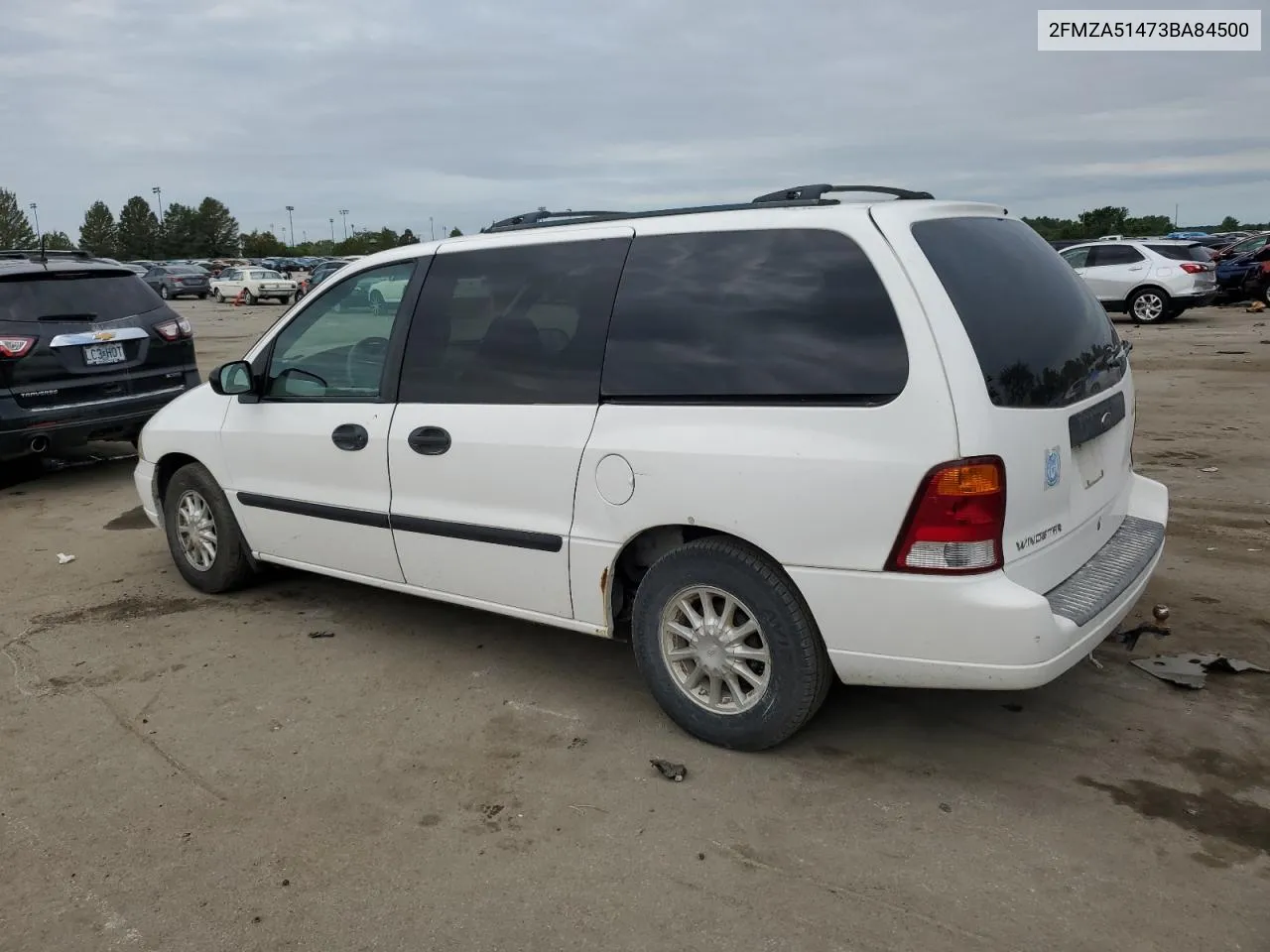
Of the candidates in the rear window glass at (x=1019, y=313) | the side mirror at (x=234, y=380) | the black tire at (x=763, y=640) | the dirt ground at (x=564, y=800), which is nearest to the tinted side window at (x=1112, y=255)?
the dirt ground at (x=564, y=800)

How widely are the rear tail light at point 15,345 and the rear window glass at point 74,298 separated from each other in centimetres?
17

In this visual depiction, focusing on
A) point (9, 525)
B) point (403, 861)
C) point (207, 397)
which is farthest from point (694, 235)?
point (9, 525)

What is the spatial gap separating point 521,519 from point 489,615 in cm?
128

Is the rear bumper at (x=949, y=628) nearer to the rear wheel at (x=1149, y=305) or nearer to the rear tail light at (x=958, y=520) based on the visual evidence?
the rear tail light at (x=958, y=520)

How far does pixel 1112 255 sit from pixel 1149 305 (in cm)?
126

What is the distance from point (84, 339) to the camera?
310 inches

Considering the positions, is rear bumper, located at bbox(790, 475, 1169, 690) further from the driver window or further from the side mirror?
the side mirror

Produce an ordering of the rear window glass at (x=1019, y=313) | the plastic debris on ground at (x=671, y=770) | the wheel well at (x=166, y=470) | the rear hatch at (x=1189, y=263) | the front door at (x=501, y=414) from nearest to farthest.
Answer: the rear window glass at (x=1019, y=313) < the plastic debris on ground at (x=671, y=770) < the front door at (x=501, y=414) < the wheel well at (x=166, y=470) < the rear hatch at (x=1189, y=263)

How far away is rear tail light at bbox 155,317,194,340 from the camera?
8.40 m

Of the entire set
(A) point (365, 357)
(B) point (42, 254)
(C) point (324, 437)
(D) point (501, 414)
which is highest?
(B) point (42, 254)

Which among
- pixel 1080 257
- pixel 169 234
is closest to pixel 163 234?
pixel 169 234

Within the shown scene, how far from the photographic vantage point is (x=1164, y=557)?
545 centimetres

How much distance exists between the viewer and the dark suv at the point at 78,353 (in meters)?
7.52

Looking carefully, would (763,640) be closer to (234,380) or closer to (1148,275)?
(234,380)
